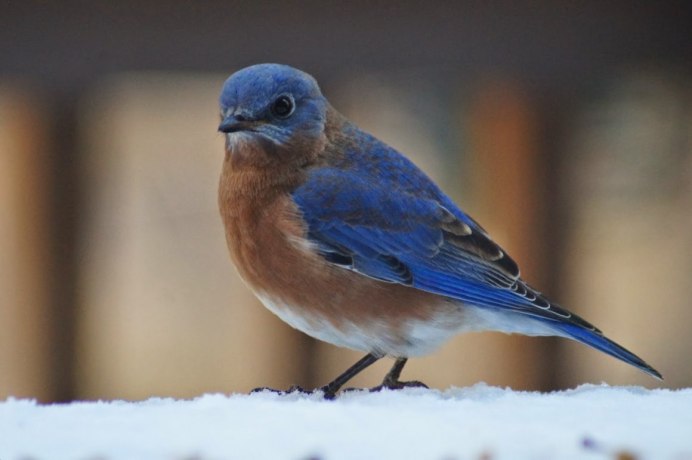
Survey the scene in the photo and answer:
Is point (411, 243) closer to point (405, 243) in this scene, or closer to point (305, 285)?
point (405, 243)

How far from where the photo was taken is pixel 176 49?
605cm

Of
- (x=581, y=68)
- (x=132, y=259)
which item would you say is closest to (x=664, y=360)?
(x=581, y=68)

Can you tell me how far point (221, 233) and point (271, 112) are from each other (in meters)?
3.29

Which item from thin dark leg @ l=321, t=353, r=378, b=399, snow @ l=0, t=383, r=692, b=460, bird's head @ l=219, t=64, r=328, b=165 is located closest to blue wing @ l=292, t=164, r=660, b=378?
bird's head @ l=219, t=64, r=328, b=165

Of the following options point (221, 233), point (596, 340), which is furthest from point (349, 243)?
point (221, 233)

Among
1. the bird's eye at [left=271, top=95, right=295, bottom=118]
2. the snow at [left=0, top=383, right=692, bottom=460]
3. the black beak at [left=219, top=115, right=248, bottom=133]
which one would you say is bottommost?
the snow at [left=0, top=383, right=692, bottom=460]

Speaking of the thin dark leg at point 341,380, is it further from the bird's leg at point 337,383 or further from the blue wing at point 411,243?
the blue wing at point 411,243

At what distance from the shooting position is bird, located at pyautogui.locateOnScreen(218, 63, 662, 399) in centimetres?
362

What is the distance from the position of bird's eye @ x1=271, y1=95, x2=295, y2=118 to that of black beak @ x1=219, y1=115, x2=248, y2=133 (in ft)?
0.50

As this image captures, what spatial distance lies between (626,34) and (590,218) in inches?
48.0

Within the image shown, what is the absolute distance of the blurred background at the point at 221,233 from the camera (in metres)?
6.66

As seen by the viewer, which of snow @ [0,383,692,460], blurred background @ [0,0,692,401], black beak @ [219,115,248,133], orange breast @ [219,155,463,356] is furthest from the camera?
blurred background @ [0,0,692,401]

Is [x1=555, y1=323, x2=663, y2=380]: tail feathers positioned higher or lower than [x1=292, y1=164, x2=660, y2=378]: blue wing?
lower

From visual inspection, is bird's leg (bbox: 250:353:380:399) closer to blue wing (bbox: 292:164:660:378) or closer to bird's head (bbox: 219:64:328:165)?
blue wing (bbox: 292:164:660:378)
